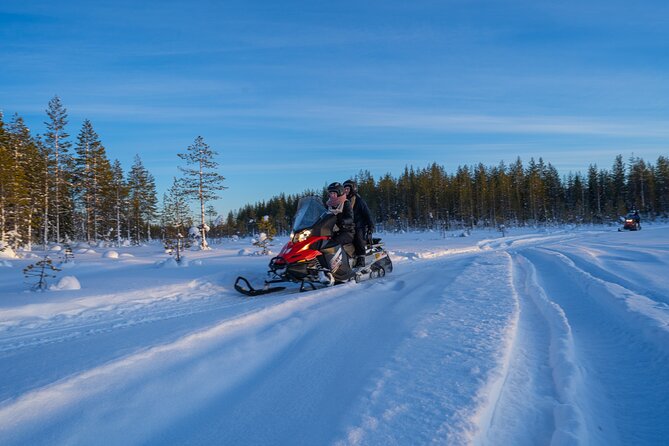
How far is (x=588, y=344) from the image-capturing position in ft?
12.0

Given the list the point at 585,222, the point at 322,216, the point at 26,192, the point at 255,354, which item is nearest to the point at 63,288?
the point at 322,216

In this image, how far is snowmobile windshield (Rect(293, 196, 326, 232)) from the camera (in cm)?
838

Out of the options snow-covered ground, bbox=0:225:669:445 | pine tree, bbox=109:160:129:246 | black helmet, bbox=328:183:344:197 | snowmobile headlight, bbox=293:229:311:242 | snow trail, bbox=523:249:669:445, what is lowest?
snow trail, bbox=523:249:669:445

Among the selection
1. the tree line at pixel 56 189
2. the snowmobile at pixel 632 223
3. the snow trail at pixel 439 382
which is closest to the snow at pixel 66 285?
the snow trail at pixel 439 382

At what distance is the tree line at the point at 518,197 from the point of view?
225 ft

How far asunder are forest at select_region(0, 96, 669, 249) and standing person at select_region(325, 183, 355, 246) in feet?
30.4

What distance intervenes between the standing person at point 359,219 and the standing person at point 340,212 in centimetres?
31

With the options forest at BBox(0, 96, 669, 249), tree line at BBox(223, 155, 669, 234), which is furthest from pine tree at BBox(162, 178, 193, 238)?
tree line at BBox(223, 155, 669, 234)

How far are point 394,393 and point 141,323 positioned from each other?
406cm

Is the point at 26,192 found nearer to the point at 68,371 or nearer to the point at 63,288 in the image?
the point at 63,288

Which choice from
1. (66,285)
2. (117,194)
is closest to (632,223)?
(66,285)

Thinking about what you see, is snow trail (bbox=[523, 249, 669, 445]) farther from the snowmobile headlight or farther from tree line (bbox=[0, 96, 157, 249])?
tree line (bbox=[0, 96, 157, 249])

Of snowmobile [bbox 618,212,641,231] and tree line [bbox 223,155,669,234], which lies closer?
snowmobile [bbox 618,212,641,231]

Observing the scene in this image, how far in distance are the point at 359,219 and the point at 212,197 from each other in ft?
78.1
